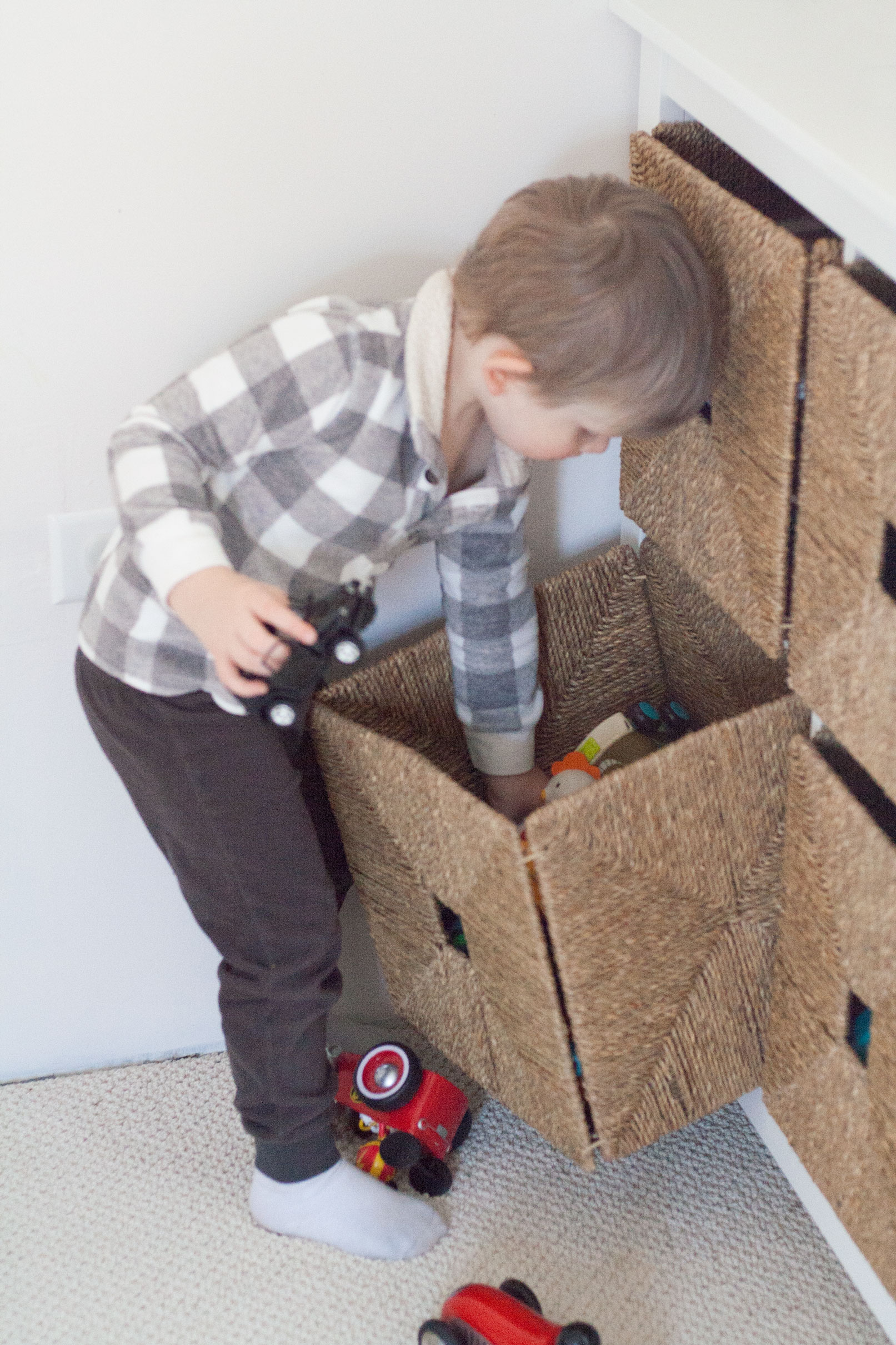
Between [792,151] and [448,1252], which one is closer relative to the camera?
[792,151]

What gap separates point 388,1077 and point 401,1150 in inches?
3.0

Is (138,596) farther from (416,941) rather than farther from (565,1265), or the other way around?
(565,1265)

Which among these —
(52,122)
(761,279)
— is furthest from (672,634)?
(52,122)

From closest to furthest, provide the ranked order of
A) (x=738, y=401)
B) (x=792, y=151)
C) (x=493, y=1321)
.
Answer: (x=792, y=151), (x=738, y=401), (x=493, y=1321)

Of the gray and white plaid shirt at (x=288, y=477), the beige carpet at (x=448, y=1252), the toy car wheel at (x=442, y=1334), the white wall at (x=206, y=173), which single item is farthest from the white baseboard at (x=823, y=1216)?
the white wall at (x=206, y=173)

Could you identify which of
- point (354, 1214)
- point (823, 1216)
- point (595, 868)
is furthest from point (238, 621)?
point (823, 1216)

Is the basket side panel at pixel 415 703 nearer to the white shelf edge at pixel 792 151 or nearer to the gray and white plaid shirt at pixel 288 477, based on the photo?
the gray and white plaid shirt at pixel 288 477

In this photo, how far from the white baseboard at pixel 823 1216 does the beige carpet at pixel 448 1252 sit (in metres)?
0.03

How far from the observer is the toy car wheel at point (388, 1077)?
1.12m

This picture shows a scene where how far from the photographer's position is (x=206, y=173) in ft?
3.00

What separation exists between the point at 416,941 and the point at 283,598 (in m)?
0.42

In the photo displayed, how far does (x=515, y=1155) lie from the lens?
115cm

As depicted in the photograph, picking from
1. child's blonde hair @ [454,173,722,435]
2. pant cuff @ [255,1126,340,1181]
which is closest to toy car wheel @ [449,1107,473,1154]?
pant cuff @ [255,1126,340,1181]

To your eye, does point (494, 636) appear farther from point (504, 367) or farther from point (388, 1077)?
point (388, 1077)
